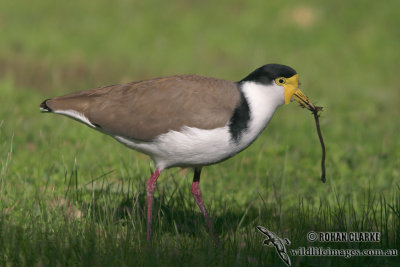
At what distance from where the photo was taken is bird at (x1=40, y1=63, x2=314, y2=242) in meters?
4.57

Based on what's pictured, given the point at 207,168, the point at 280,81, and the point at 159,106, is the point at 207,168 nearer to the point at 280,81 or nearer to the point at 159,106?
the point at 159,106

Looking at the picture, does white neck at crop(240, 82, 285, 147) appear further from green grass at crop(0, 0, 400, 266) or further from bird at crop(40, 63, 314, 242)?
green grass at crop(0, 0, 400, 266)

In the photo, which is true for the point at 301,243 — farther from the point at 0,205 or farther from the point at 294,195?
the point at 0,205

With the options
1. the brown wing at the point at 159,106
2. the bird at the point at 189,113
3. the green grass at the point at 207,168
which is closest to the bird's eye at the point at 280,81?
the bird at the point at 189,113

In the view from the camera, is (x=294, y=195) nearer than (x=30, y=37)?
Yes

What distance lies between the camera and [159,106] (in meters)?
4.77

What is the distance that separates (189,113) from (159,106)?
0.27 m

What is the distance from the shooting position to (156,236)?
4668mm

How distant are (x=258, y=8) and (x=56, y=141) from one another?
9.34 m

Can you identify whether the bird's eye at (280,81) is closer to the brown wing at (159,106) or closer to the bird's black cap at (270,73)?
the bird's black cap at (270,73)

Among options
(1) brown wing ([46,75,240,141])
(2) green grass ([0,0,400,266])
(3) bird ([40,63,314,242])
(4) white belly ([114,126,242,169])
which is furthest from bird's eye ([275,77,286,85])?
(2) green grass ([0,0,400,266])

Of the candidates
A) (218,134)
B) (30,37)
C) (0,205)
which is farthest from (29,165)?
(30,37)

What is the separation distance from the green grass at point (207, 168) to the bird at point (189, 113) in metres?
0.52

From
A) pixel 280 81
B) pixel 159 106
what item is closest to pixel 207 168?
pixel 159 106
